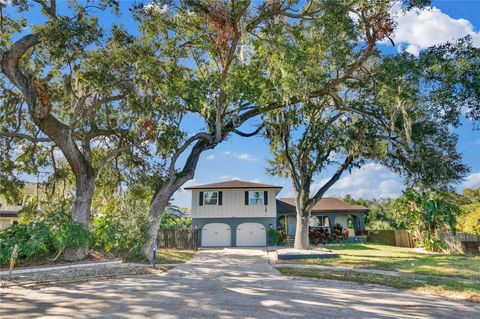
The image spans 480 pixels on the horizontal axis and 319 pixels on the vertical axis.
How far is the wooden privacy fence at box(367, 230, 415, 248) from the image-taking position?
23.4 m

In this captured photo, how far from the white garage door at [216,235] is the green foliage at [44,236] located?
1412 centimetres

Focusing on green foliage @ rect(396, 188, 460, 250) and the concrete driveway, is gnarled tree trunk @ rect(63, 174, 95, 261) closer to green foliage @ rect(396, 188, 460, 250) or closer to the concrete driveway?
the concrete driveway

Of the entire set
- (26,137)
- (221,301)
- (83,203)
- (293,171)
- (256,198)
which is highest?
(26,137)

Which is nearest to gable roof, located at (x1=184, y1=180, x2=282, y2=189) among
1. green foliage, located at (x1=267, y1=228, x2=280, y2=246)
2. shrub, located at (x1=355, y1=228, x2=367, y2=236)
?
green foliage, located at (x1=267, y1=228, x2=280, y2=246)

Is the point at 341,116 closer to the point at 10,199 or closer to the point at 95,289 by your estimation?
the point at 95,289

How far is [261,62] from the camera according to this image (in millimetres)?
11883

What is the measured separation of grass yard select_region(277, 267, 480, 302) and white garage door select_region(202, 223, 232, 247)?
13.9m

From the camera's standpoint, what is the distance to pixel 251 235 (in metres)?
24.5

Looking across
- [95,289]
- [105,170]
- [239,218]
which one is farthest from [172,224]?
[95,289]

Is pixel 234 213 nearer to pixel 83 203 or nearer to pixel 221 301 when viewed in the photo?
pixel 83 203

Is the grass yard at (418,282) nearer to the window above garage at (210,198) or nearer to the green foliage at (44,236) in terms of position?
the green foliage at (44,236)

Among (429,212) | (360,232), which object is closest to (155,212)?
(429,212)

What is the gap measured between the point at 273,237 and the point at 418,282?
1549 cm

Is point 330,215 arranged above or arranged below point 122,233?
above
